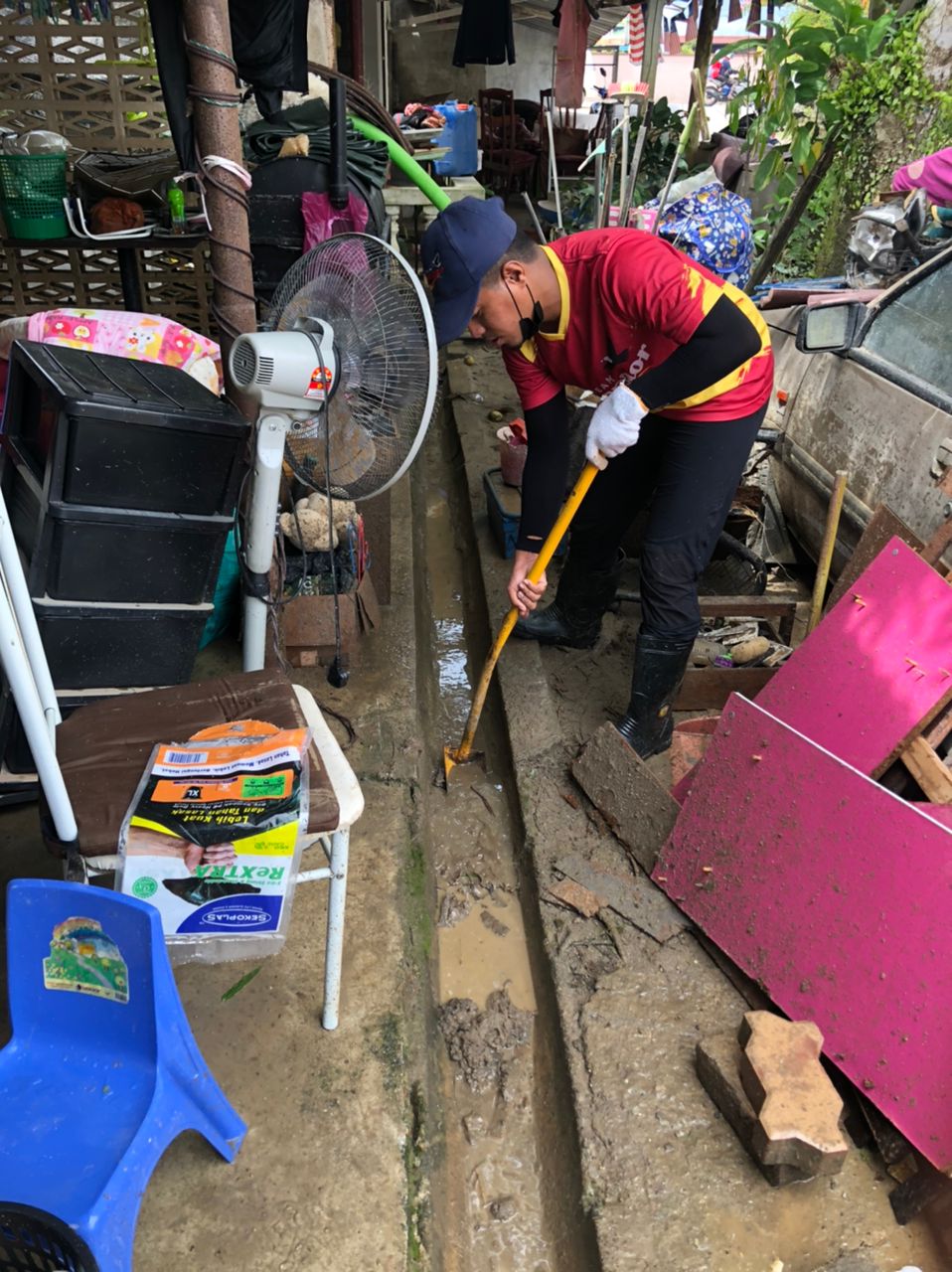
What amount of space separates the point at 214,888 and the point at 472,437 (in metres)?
4.90

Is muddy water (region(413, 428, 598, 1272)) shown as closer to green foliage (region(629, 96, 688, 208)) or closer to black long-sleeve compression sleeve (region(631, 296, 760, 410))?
black long-sleeve compression sleeve (region(631, 296, 760, 410))

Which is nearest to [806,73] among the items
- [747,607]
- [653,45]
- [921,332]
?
[653,45]

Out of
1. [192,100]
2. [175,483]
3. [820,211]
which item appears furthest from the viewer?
[820,211]

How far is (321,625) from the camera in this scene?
134 inches

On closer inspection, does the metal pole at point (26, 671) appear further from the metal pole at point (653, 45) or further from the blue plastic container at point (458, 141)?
the blue plastic container at point (458, 141)

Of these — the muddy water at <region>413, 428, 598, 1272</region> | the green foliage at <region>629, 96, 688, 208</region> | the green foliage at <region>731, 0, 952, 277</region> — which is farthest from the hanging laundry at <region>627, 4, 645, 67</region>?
the muddy water at <region>413, 428, 598, 1272</region>

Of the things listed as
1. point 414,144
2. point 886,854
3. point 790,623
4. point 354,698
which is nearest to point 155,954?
point 886,854

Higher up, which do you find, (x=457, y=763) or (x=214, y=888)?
(x=214, y=888)

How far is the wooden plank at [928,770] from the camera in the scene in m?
2.21

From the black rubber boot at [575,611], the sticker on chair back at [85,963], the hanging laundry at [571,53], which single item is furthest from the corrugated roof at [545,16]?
the sticker on chair back at [85,963]

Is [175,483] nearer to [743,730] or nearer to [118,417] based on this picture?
[118,417]

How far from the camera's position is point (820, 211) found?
356 inches

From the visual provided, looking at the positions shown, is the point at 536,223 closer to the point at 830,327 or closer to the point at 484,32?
the point at 484,32

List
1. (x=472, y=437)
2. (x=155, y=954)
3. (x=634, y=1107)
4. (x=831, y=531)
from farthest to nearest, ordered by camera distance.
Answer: (x=472, y=437), (x=831, y=531), (x=634, y=1107), (x=155, y=954)
